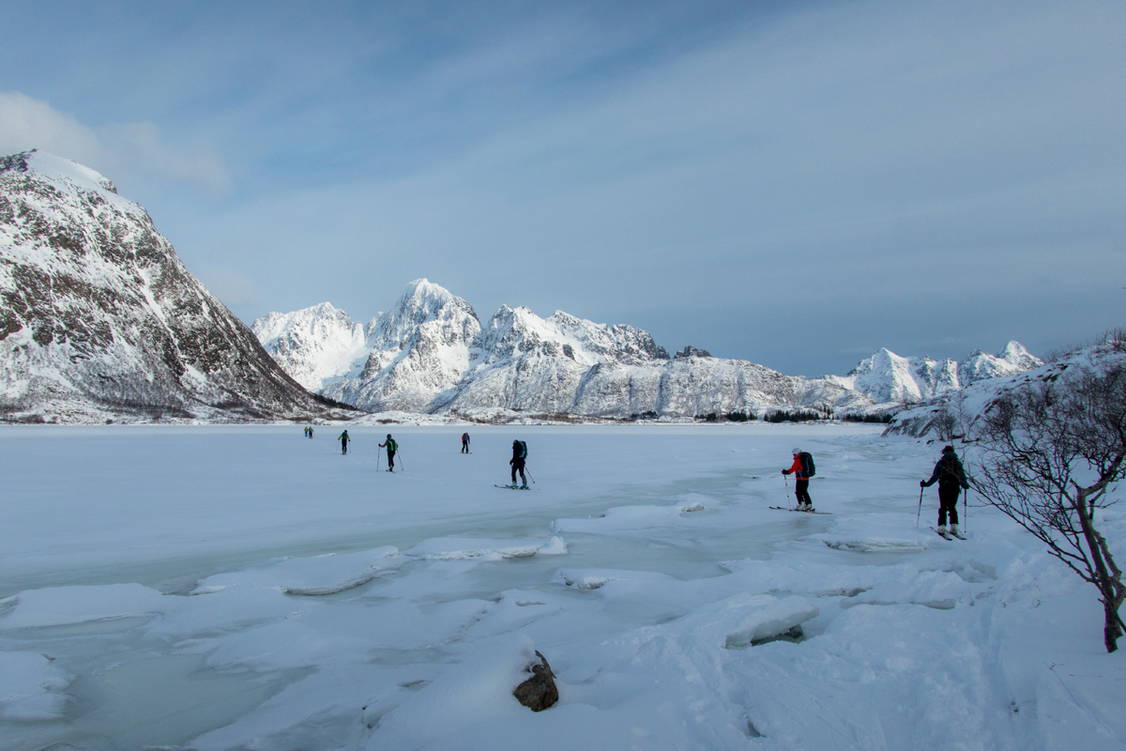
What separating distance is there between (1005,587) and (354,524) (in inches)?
466

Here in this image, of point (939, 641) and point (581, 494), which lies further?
point (581, 494)

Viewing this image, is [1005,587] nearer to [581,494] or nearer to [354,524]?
[354,524]

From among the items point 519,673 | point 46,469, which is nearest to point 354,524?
point 519,673

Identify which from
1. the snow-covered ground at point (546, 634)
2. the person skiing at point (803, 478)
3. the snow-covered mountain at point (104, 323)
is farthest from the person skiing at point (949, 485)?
the snow-covered mountain at point (104, 323)

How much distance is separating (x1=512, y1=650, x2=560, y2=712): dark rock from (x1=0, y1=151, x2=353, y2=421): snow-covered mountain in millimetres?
118482

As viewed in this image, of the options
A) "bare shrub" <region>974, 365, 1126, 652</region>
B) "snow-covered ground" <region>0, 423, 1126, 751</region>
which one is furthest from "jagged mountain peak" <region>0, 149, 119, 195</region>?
"bare shrub" <region>974, 365, 1126, 652</region>

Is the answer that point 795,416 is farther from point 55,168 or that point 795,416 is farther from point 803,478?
point 55,168

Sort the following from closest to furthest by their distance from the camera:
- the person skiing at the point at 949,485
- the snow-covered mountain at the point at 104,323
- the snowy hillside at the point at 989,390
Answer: the person skiing at the point at 949,485 < the snowy hillside at the point at 989,390 < the snow-covered mountain at the point at 104,323

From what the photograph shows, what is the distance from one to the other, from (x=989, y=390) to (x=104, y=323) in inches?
5526

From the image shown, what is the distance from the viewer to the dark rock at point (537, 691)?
14.8ft

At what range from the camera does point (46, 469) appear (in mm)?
25812

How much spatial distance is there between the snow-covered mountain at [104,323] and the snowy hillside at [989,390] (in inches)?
4543

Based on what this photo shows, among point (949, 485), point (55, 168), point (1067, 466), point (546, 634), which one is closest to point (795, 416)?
point (949, 485)

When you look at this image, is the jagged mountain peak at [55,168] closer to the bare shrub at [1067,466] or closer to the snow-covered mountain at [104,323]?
the snow-covered mountain at [104,323]
